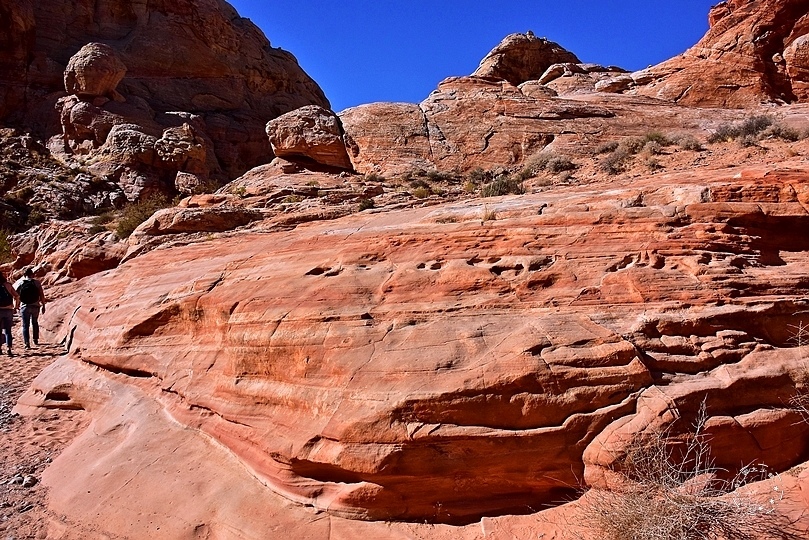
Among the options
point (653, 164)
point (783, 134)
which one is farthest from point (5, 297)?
point (783, 134)

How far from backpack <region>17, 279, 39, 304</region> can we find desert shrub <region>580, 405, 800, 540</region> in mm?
12006

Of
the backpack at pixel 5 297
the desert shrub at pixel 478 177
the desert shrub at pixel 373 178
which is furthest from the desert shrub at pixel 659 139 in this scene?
the backpack at pixel 5 297

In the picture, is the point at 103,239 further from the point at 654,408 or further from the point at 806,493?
the point at 806,493

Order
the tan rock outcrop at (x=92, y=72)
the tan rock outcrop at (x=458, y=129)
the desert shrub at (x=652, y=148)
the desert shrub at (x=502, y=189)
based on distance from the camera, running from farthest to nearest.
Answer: the tan rock outcrop at (x=92, y=72), the tan rock outcrop at (x=458, y=129), the desert shrub at (x=652, y=148), the desert shrub at (x=502, y=189)

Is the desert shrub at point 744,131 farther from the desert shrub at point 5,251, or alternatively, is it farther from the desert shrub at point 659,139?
the desert shrub at point 5,251

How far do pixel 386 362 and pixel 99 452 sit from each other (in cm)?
398

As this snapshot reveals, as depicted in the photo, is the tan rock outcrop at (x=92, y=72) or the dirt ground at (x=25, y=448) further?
the tan rock outcrop at (x=92, y=72)

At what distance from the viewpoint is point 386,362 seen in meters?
4.71

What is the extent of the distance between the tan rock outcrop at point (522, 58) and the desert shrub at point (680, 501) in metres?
22.0

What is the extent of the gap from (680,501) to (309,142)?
13.5 m

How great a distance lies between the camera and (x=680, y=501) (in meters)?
3.57

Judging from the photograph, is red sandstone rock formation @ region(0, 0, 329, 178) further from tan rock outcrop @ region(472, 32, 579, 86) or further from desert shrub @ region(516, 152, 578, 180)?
desert shrub @ region(516, 152, 578, 180)

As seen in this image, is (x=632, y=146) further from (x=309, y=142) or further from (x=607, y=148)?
(x=309, y=142)

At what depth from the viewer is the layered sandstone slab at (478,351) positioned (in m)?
4.20
